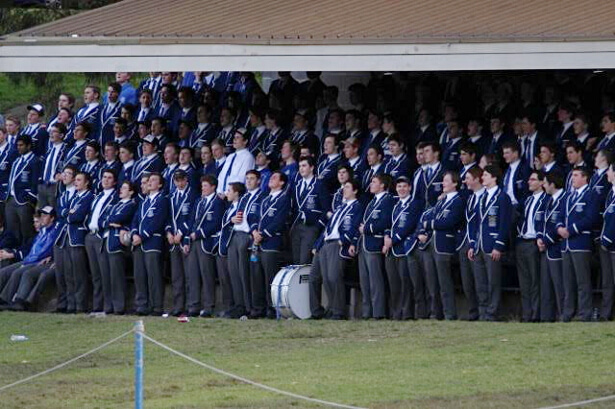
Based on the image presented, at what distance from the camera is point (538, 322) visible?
18.7 metres

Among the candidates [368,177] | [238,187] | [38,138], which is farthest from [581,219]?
[38,138]

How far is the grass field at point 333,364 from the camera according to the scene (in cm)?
1422

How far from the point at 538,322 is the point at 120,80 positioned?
970 centimetres

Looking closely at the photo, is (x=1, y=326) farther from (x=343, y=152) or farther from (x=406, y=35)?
(x=406, y=35)

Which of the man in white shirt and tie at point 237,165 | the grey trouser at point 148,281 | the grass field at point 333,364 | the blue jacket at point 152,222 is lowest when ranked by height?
the grass field at point 333,364

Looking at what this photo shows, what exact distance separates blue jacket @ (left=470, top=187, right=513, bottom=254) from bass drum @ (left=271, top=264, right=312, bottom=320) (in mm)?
2305

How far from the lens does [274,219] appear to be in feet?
67.2

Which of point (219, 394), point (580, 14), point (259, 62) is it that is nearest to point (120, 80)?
point (259, 62)

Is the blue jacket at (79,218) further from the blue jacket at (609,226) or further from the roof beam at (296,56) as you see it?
the blue jacket at (609,226)

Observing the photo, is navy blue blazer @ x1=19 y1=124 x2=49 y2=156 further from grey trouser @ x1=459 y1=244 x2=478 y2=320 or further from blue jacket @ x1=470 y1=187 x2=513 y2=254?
blue jacket @ x1=470 y1=187 x2=513 y2=254

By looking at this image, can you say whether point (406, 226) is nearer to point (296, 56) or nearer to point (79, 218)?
point (296, 56)

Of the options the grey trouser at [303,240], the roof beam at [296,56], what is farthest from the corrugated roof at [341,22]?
the grey trouser at [303,240]

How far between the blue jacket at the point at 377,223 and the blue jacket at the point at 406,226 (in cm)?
10

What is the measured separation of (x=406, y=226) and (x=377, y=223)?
35 cm
